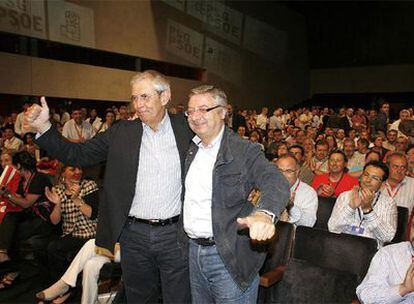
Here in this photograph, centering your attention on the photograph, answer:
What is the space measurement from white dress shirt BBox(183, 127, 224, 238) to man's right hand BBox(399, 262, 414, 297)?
83cm

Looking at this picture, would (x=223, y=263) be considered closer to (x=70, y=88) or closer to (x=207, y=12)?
(x=70, y=88)

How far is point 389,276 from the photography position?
6.47 ft

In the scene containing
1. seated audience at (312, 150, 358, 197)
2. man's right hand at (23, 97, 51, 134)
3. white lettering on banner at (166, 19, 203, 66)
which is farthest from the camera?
white lettering on banner at (166, 19, 203, 66)

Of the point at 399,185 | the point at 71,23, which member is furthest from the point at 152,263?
the point at 71,23

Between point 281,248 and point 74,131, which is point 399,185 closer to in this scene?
point 281,248

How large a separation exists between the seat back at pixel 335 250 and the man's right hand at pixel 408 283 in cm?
70

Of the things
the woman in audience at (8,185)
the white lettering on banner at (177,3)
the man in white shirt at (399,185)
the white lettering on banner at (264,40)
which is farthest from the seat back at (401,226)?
the white lettering on banner at (264,40)

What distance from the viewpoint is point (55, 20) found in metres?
10.1

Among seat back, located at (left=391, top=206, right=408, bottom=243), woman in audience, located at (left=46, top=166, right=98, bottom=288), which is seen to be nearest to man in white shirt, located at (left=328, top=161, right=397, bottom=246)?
seat back, located at (left=391, top=206, right=408, bottom=243)

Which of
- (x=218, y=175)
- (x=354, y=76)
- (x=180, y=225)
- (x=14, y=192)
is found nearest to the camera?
(x=218, y=175)

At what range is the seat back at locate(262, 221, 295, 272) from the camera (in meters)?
2.81

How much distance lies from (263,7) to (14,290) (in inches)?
648

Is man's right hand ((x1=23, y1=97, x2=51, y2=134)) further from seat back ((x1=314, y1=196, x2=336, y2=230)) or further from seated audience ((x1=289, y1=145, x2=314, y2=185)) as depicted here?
seated audience ((x1=289, y1=145, x2=314, y2=185))

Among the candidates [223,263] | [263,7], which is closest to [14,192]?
[223,263]
